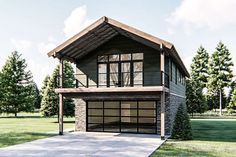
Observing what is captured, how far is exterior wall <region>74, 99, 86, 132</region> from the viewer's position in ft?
62.8

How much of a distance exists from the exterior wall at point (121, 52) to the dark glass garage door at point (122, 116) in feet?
5.78

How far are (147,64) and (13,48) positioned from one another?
108 feet

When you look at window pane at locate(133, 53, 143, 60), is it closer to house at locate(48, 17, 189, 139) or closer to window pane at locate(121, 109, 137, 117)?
house at locate(48, 17, 189, 139)

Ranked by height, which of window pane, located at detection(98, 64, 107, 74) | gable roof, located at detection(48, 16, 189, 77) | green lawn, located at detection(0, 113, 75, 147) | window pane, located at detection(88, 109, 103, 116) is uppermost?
gable roof, located at detection(48, 16, 189, 77)

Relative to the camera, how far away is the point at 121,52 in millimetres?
18234

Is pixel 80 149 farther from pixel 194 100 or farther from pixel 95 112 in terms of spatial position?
pixel 194 100

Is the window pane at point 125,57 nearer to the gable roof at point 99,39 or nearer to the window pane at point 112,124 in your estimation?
the gable roof at point 99,39

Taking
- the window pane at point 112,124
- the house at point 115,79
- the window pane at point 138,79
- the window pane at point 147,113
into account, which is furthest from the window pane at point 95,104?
the window pane at point 138,79

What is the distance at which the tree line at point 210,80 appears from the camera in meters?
41.5

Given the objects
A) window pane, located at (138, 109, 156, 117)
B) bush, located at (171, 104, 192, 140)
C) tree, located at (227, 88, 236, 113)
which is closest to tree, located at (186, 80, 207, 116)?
tree, located at (227, 88, 236, 113)

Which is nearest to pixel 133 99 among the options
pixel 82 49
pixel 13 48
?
pixel 82 49

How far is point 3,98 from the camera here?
40.8 meters

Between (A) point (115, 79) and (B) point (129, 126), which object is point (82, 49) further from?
(B) point (129, 126)

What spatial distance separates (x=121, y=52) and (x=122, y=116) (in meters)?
4.45
